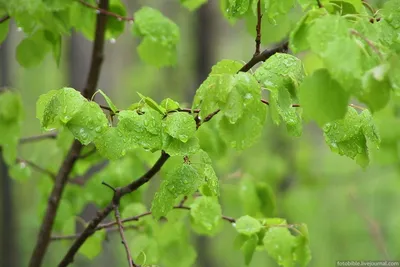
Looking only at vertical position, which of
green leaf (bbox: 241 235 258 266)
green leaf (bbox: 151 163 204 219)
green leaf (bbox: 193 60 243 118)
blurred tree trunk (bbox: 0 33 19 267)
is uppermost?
green leaf (bbox: 193 60 243 118)

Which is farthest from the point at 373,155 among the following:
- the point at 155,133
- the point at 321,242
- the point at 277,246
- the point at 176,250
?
the point at 321,242

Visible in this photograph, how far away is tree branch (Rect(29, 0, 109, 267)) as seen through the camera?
Result: 79.7 inches

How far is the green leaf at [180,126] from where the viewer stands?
1.15m

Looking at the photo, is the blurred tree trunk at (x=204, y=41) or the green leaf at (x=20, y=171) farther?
the blurred tree trunk at (x=204, y=41)

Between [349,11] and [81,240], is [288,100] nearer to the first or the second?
[349,11]

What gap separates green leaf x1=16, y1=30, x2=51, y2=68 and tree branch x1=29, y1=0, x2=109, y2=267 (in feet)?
0.63

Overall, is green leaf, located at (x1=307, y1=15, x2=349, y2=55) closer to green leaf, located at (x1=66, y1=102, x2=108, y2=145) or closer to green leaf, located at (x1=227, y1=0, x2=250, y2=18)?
green leaf, located at (x1=227, y1=0, x2=250, y2=18)

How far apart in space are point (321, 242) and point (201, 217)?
15.7ft

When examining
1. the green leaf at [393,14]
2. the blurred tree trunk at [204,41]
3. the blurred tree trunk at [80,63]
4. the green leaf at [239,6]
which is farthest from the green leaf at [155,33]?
the blurred tree trunk at [204,41]

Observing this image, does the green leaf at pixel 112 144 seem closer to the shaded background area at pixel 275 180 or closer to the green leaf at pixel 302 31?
the green leaf at pixel 302 31

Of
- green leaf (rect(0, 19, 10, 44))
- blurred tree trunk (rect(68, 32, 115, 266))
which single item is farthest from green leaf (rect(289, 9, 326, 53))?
blurred tree trunk (rect(68, 32, 115, 266))

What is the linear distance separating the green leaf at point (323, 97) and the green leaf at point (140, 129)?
0.35 m

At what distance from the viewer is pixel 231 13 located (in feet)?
4.17

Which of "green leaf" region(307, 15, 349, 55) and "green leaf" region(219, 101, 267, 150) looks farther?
"green leaf" region(219, 101, 267, 150)
